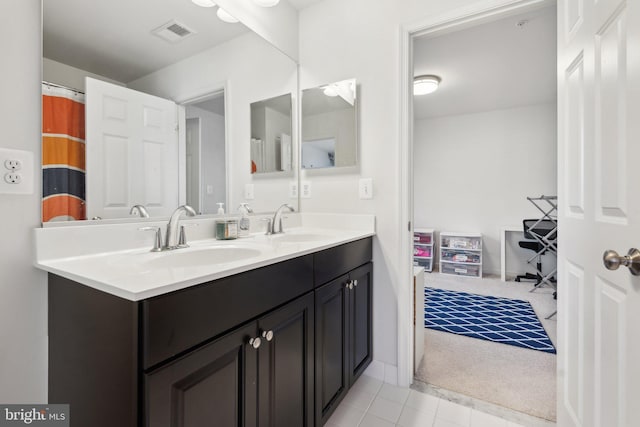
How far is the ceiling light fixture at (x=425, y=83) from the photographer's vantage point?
2915 millimetres

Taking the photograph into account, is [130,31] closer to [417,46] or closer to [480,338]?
[417,46]

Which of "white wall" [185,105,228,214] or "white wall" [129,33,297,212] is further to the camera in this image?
"white wall" [185,105,228,214]

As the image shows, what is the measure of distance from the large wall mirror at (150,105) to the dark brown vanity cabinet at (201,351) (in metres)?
0.39

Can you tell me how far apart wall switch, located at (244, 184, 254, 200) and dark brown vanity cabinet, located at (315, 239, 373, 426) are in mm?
A: 735

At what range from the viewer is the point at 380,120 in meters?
1.69

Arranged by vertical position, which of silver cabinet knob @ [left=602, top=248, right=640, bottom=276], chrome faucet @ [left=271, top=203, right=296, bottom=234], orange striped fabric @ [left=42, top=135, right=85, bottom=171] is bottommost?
silver cabinet knob @ [left=602, top=248, right=640, bottom=276]

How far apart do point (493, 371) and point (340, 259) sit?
4.24ft

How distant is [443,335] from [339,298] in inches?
53.1

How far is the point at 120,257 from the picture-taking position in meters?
0.99

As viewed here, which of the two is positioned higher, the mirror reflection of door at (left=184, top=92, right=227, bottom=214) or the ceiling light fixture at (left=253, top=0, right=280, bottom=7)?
the ceiling light fixture at (left=253, top=0, right=280, bottom=7)

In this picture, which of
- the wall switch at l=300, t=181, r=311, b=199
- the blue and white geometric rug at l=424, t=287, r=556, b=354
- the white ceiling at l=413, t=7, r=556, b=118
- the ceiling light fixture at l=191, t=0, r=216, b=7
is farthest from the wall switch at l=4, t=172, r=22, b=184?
the blue and white geometric rug at l=424, t=287, r=556, b=354

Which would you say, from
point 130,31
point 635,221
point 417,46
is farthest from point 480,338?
point 130,31

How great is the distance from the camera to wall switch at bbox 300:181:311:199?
200 centimetres

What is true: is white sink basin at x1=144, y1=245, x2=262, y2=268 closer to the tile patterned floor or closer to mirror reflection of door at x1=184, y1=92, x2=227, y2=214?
mirror reflection of door at x1=184, y1=92, x2=227, y2=214
